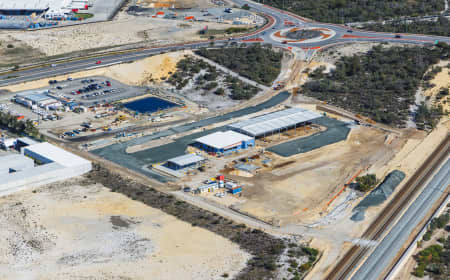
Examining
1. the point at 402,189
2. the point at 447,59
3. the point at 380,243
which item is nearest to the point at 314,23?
the point at 447,59

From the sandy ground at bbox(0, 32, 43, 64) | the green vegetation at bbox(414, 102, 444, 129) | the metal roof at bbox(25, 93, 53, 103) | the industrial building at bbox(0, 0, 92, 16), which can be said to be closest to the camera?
the green vegetation at bbox(414, 102, 444, 129)

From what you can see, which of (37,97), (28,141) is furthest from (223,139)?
(37,97)

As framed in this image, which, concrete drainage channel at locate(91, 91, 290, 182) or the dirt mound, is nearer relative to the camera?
concrete drainage channel at locate(91, 91, 290, 182)

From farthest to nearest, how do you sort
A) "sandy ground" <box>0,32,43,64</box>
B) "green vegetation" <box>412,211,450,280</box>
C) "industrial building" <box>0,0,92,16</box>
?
"industrial building" <box>0,0,92,16</box> < "sandy ground" <box>0,32,43,64</box> < "green vegetation" <box>412,211,450,280</box>

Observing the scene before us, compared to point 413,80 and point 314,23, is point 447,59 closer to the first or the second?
point 413,80

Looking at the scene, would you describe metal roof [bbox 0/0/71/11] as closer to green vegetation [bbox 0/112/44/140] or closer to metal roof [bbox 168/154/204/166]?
green vegetation [bbox 0/112/44/140]

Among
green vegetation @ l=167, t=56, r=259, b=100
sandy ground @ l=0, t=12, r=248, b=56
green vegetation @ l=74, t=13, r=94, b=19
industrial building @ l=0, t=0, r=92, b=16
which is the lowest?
green vegetation @ l=167, t=56, r=259, b=100

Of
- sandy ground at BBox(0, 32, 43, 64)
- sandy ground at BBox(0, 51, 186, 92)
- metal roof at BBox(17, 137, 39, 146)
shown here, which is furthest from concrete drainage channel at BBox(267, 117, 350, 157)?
sandy ground at BBox(0, 32, 43, 64)
